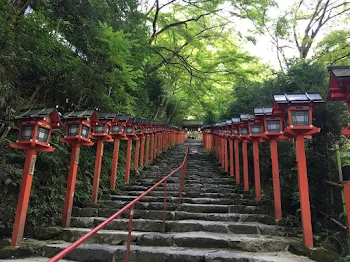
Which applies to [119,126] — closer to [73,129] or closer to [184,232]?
[73,129]

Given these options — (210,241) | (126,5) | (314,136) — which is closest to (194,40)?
(126,5)

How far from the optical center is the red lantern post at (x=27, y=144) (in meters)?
3.93

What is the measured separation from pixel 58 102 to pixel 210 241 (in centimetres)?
535

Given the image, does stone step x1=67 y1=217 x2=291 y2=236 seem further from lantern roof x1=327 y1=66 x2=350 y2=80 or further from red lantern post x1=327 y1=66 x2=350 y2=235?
lantern roof x1=327 y1=66 x2=350 y2=80

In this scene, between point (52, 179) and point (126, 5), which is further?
point (126, 5)

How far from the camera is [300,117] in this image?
175 inches

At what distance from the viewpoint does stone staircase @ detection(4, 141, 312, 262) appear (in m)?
3.85

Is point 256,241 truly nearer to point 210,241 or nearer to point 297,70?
point 210,241

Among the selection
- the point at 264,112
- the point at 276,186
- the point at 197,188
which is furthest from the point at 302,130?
the point at 197,188

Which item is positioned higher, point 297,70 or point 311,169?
point 297,70

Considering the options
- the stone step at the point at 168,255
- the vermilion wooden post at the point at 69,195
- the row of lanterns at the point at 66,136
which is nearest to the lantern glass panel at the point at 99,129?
the row of lanterns at the point at 66,136

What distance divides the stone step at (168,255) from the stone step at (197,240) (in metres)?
0.14

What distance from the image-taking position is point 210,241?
14.1ft

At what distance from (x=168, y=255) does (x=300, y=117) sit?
3.16m
